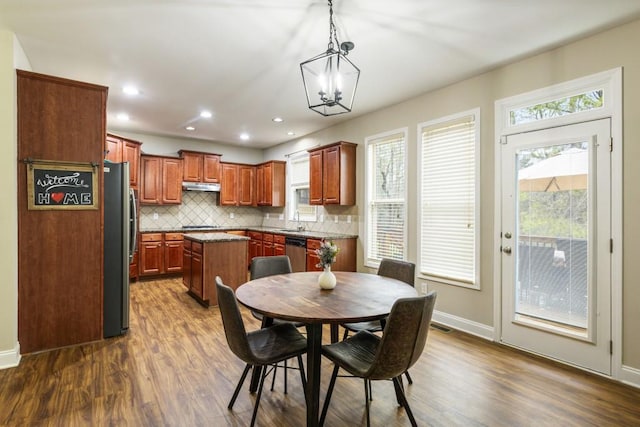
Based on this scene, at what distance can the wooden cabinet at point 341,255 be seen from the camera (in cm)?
472

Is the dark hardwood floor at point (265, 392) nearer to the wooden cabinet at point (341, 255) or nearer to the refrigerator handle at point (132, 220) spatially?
the refrigerator handle at point (132, 220)

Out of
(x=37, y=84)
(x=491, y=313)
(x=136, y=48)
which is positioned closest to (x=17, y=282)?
(x=37, y=84)

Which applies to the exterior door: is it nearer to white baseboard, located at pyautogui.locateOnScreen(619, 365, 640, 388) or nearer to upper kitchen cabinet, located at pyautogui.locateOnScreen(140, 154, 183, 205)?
white baseboard, located at pyautogui.locateOnScreen(619, 365, 640, 388)

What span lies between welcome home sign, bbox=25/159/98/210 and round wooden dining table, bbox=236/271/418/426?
1915mm

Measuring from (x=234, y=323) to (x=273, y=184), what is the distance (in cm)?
522

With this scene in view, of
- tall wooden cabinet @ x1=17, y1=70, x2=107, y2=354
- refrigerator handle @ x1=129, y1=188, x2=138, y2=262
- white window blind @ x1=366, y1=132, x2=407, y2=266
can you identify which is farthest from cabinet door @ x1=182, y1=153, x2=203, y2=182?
white window blind @ x1=366, y1=132, x2=407, y2=266

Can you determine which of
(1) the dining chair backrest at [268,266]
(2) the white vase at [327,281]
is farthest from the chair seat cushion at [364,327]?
(1) the dining chair backrest at [268,266]

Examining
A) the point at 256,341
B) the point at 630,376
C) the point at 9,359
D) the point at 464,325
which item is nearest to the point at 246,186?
the point at 9,359

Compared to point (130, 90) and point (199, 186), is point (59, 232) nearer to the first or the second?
point (130, 90)

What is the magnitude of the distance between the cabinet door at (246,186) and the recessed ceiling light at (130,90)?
3.23 metres

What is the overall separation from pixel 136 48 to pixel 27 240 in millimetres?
1905

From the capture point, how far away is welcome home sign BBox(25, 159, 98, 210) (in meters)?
2.82

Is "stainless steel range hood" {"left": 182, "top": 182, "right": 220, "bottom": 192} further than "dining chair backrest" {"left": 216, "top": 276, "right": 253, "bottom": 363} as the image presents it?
Yes

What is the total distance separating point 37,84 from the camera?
282 centimetres
